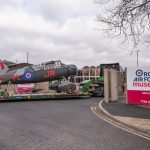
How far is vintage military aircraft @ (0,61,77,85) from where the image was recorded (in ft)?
96.9

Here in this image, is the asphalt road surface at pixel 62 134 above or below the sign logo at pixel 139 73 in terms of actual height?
below

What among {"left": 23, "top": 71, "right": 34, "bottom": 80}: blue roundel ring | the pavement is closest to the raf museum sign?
the pavement

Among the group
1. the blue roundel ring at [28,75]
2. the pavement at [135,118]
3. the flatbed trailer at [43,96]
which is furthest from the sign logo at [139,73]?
the blue roundel ring at [28,75]

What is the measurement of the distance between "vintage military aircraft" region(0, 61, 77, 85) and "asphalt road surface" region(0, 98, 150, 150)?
1249 cm

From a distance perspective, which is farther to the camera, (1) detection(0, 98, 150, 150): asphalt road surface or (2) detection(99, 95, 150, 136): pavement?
(2) detection(99, 95, 150, 136): pavement

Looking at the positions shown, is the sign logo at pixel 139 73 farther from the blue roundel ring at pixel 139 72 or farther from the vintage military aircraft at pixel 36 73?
the vintage military aircraft at pixel 36 73

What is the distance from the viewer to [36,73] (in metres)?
29.9

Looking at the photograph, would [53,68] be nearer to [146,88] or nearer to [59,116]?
[146,88]

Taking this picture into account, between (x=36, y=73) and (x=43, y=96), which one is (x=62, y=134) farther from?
(x=36, y=73)

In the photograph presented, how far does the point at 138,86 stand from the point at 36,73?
918 cm

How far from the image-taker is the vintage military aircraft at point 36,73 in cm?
2953

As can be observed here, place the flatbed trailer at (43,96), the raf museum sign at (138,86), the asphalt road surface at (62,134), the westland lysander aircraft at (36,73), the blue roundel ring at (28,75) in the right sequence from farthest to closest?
the blue roundel ring at (28,75) < the westland lysander aircraft at (36,73) < the flatbed trailer at (43,96) < the raf museum sign at (138,86) < the asphalt road surface at (62,134)

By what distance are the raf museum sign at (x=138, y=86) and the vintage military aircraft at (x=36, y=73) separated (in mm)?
7628

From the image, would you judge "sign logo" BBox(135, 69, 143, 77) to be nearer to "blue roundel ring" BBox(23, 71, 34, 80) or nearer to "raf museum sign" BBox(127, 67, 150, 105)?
"raf museum sign" BBox(127, 67, 150, 105)
